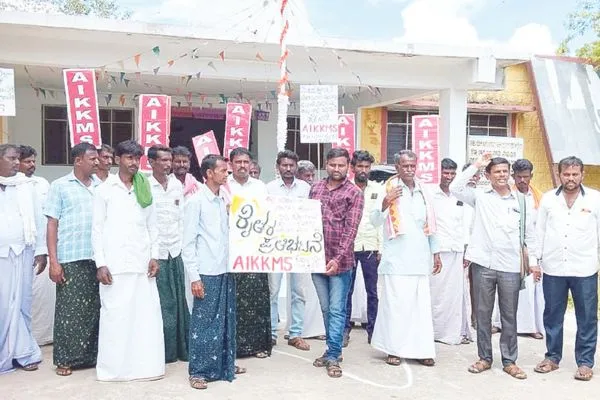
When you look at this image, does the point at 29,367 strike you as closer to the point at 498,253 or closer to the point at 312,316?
the point at 312,316

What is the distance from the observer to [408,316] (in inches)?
210

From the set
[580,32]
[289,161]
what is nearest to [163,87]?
[289,161]

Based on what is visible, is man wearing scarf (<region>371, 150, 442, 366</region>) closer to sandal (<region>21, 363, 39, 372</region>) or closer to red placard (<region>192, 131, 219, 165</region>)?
red placard (<region>192, 131, 219, 165</region>)

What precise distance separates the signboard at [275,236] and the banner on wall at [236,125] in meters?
2.87

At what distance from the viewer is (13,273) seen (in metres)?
4.99

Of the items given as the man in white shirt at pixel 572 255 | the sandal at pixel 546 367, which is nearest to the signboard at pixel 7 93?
the man in white shirt at pixel 572 255

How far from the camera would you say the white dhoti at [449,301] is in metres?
6.23

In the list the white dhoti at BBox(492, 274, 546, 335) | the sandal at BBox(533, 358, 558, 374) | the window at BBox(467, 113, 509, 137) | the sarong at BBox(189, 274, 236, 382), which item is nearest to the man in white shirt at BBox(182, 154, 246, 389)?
the sarong at BBox(189, 274, 236, 382)

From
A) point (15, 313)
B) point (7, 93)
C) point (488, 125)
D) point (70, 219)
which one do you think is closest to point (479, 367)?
point (70, 219)

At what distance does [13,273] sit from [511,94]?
10.9 meters

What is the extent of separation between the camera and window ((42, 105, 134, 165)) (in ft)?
38.4

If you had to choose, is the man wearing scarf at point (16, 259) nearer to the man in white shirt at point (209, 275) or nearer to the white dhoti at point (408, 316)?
the man in white shirt at point (209, 275)

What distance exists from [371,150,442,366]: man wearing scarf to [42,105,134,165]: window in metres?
8.01

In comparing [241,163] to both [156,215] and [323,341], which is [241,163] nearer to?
[156,215]
